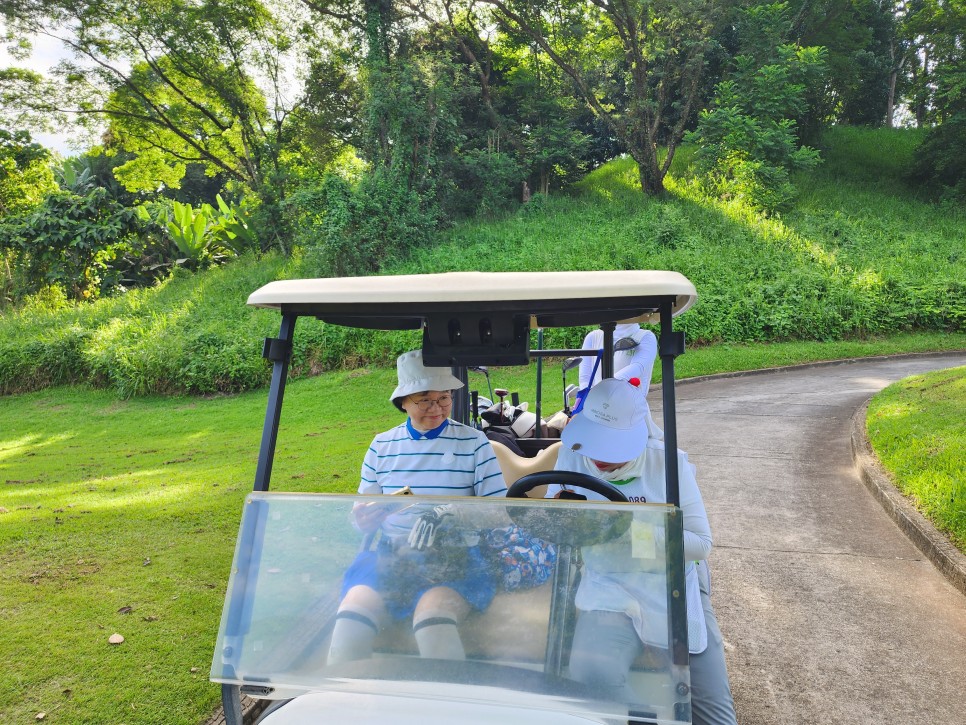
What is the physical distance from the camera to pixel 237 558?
6.48 feet

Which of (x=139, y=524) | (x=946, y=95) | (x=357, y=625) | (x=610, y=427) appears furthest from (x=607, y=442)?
(x=946, y=95)

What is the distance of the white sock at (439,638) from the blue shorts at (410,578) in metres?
0.05

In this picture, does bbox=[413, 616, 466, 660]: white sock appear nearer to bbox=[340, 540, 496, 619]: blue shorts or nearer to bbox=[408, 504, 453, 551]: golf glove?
bbox=[340, 540, 496, 619]: blue shorts

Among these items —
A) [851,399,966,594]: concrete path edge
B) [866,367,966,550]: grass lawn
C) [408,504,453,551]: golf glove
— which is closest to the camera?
[408,504,453,551]: golf glove

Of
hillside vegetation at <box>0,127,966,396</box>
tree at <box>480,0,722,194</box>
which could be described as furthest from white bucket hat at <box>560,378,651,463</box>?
tree at <box>480,0,722,194</box>

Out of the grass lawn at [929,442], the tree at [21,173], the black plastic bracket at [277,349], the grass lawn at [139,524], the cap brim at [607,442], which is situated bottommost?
the grass lawn at [139,524]

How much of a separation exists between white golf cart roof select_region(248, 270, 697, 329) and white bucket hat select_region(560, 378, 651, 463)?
351mm

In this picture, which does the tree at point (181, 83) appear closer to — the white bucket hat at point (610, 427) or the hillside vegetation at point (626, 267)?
the hillside vegetation at point (626, 267)

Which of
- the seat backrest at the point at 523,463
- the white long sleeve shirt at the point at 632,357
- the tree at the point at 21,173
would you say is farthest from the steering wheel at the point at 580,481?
the tree at the point at 21,173

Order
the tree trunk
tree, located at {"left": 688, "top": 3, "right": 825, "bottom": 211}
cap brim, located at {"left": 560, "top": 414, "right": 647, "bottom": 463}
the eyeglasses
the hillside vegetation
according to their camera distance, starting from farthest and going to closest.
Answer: the tree trunk → tree, located at {"left": 688, "top": 3, "right": 825, "bottom": 211} → the hillside vegetation → the eyeglasses → cap brim, located at {"left": 560, "top": 414, "right": 647, "bottom": 463}

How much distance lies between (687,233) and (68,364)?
1365 centimetres

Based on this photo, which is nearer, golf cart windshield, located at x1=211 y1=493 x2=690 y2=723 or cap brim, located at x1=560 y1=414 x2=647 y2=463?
golf cart windshield, located at x1=211 y1=493 x2=690 y2=723

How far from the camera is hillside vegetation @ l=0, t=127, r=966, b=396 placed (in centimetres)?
1441

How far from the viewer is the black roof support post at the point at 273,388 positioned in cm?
227
